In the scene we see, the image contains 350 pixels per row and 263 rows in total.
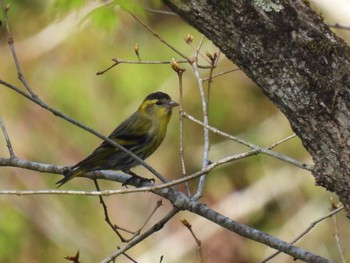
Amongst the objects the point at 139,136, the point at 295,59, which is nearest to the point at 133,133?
the point at 139,136

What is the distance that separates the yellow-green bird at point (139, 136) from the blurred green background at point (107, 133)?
3.55 metres

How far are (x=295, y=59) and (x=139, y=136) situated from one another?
262 cm

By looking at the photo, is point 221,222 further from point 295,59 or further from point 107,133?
point 107,133

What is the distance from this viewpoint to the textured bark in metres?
2.99

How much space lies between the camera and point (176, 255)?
9.77 m

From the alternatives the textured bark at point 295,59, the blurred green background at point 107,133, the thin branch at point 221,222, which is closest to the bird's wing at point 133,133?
the thin branch at point 221,222

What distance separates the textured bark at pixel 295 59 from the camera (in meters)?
2.99

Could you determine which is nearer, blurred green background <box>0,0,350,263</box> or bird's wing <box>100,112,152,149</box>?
bird's wing <box>100,112,152,149</box>

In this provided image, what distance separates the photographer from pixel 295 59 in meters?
2.99

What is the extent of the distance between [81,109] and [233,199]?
2028 mm

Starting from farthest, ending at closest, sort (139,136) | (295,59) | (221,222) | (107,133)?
(107,133)
(139,136)
(221,222)
(295,59)

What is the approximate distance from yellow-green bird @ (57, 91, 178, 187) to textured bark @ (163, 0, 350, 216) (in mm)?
2135

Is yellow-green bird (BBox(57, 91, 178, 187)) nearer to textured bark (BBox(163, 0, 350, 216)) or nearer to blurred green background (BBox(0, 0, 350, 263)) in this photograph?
textured bark (BBox(163, 0, 350, 216))

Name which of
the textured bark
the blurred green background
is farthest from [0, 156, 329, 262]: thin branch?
the blurred green background
